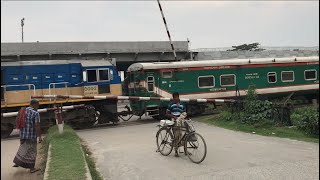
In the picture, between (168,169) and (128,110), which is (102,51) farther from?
(168,169)

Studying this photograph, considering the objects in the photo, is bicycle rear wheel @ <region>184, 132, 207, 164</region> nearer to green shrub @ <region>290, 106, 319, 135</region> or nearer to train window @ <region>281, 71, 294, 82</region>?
green shrub @ <region>290, 106, 319, 135</region>

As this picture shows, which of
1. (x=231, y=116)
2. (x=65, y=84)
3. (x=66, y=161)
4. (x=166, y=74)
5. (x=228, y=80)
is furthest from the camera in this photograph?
(x=228, y=80)

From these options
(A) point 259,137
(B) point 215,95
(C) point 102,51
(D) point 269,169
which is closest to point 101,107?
(B) point 215,95

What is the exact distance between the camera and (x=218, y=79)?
21.2m

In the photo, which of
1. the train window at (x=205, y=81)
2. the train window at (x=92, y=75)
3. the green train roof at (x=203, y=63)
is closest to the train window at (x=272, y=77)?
the green train roof at (x=203, y=63)

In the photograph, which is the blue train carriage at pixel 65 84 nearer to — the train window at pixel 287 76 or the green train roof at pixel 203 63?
the green train roof at pixel 203 63

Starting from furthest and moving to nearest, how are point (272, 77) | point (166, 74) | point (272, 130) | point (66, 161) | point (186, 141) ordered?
point (272, 77) → point (166, 74) → point (272, 130) → point (186, 141) → point (66, 161)

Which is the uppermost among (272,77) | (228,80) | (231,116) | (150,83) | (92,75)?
(92,75)

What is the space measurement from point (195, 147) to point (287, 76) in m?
15.6

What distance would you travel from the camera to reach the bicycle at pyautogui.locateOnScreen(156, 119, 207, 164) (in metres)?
8.73

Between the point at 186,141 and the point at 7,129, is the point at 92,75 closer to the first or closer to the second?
the point at 7,129

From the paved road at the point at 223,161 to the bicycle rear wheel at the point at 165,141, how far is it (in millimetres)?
153

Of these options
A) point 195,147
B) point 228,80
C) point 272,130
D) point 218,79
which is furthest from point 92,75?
point 195,147

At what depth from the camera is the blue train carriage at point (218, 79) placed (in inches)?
783
